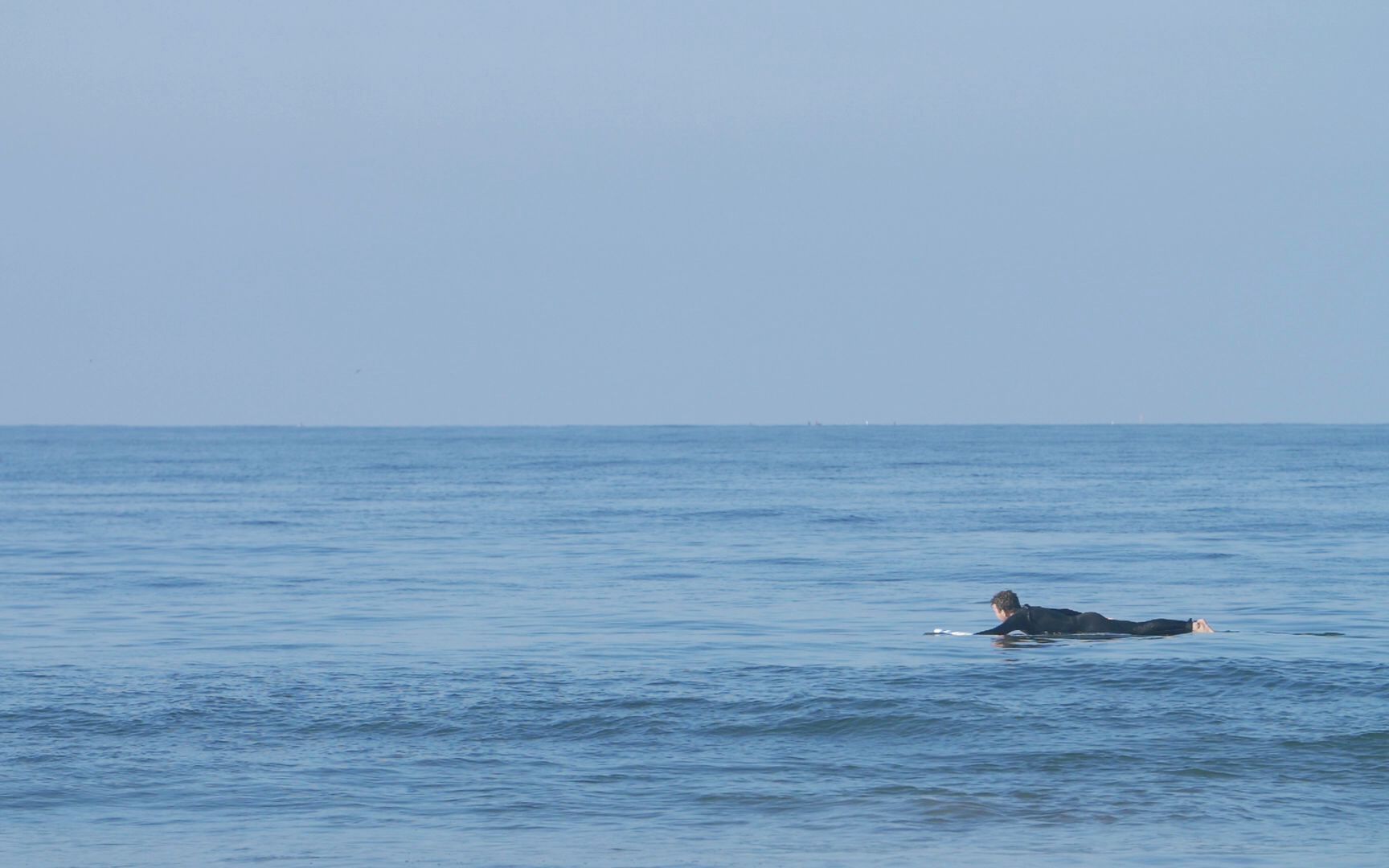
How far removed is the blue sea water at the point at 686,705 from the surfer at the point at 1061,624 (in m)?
0.25

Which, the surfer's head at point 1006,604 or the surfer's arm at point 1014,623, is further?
the surfer's head at point 1006,604

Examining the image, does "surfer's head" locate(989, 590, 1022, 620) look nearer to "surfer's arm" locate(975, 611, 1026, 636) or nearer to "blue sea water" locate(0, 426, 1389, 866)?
"surfer's arm" locate(975, 611, 1026, 636)

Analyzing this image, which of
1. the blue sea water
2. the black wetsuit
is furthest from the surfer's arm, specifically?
the blue sea water

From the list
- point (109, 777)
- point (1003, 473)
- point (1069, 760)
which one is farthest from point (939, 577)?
point (1003, 473)

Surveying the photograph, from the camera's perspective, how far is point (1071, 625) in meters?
21.4

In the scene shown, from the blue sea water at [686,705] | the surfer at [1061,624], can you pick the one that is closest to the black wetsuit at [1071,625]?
the surfer at [1061,624]

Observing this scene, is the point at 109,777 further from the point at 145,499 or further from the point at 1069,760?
the point at 145,499

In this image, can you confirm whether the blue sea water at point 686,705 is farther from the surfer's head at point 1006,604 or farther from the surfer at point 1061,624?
the surfer's head at point 1006,604

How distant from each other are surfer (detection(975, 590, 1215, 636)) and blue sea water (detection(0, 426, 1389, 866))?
0.25 m

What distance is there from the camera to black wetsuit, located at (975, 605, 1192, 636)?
69.5ft

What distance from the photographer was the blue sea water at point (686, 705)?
12.4m

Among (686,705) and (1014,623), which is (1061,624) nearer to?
(1014,623)

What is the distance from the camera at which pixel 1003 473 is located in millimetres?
90312

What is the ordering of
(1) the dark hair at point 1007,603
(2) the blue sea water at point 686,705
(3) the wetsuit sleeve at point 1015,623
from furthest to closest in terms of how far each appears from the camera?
(1) the dark hair at point 1007,603
(3) the wetsuit sleeve at point 1015,623
(2) the blue sea water at point 686,705
